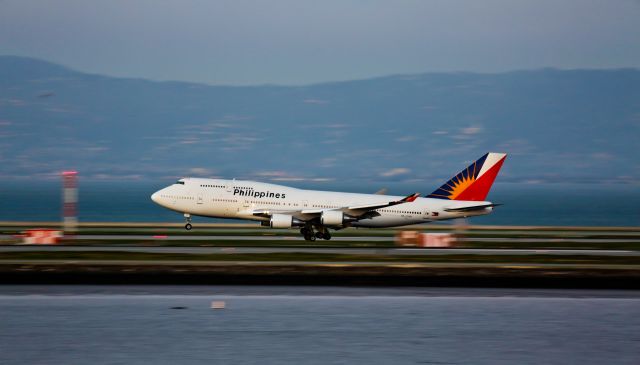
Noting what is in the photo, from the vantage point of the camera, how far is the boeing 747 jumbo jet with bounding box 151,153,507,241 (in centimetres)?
6134

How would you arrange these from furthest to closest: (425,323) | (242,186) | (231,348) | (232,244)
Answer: (242,186), (232,244), (425,323), (231,348)

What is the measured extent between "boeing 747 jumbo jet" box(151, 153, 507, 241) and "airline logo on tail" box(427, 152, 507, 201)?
1.13 m

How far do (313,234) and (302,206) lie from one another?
3237 millimetres

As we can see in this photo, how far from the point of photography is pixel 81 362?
22.0 meters

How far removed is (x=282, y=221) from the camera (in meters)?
59.7

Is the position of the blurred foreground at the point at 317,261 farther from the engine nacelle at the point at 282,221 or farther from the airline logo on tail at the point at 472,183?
the airline logo on tail at the point at 472,183

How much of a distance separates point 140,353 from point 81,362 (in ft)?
5.23

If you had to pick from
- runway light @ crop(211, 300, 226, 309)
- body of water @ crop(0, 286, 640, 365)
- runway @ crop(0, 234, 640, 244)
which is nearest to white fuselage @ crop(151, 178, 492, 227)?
runway @ crop(0, 234, 640, 244)

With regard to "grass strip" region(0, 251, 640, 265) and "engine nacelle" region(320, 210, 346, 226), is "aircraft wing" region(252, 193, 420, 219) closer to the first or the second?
"engine nacelle" region(320, 210, 346, 226)

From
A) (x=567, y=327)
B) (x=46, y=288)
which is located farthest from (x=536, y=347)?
(x=46, y=288)

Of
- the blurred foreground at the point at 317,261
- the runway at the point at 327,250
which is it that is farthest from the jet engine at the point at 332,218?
the runway at the point at 327,250

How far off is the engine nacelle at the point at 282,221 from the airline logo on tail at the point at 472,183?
1360 cm

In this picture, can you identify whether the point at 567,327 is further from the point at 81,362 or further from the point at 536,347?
the point at 81,362

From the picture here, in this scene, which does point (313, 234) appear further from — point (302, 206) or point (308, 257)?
point (308, 257)
